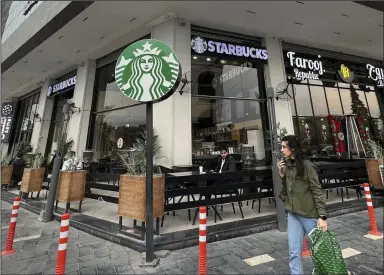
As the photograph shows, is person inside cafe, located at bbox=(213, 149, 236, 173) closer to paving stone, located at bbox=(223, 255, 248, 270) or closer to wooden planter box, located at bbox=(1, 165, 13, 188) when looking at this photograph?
paving stone, located at bbox=(223, 255, 248, 270)

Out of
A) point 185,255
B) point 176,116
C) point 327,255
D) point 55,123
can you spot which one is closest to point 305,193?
point 327,255

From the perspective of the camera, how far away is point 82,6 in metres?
7.65

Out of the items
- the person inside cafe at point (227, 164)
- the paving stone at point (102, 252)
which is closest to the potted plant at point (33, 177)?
the paving stone at point (102, 252)

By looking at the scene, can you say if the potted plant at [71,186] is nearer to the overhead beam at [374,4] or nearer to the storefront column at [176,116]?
the storefront column at [176,116]

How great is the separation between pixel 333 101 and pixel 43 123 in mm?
18755

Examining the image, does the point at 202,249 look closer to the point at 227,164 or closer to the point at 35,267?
the point at 35,267

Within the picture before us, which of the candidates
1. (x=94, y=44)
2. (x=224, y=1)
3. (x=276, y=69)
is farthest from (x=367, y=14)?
(x=94, y=44)

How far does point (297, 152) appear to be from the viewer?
264 centimetres

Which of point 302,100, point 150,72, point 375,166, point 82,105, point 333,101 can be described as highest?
point 333,101

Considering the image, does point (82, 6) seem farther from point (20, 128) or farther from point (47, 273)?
point (20, 128)

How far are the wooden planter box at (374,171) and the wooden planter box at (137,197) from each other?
6424mm

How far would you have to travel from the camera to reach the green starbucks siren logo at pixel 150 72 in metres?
3.52

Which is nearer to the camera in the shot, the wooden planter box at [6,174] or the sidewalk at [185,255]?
the sidewalk at [185,255]

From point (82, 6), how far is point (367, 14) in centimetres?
1130
